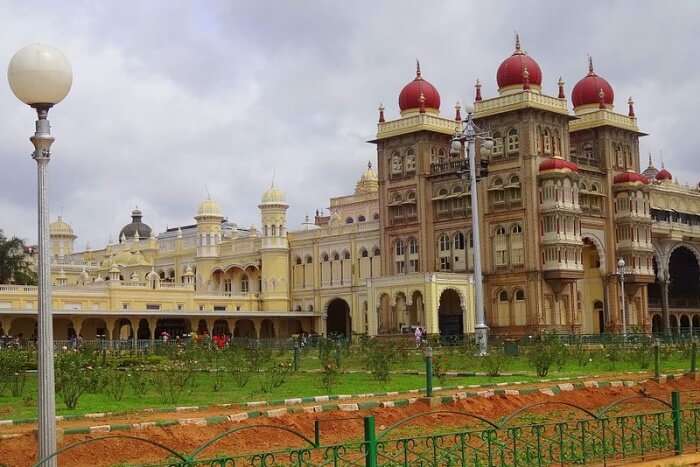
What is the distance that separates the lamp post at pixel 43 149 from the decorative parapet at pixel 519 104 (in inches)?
1623

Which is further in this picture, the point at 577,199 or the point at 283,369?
the point at 577,199

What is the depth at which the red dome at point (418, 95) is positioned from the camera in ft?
175

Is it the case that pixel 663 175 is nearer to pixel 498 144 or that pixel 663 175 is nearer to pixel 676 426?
pixel 498 144

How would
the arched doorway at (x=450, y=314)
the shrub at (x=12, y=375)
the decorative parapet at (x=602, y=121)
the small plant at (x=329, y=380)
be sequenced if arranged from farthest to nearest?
the decorative parapet at (x=602, y=121) < the arched doorway at (x=450, y=314) < the shrub at (x=12, y=375) < the small plant at (x=329, y=380)

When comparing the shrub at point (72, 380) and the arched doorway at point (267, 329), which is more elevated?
the arched doorway at point (267, 329)

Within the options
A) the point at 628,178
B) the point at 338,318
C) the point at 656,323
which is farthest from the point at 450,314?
the point at 656,323

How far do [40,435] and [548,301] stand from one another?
41.6 metres

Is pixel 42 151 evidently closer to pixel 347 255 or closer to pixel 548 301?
pixel 548 301

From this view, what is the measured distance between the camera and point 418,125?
52.2 metres

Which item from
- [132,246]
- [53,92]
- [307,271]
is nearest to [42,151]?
[53,92]

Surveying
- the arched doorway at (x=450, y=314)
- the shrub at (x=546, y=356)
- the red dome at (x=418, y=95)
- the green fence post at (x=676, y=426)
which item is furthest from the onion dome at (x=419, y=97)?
the green fence post at (x=676, y=426)

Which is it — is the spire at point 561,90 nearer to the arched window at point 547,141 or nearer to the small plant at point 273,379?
the arched window at point 547,141

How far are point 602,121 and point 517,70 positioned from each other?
675cm

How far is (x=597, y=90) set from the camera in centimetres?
5397
